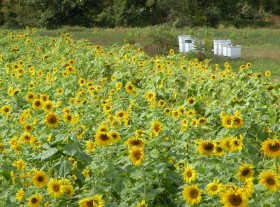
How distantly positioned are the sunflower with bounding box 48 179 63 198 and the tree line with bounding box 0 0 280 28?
2075 centimetres

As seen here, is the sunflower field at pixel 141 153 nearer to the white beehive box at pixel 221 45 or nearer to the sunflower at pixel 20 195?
the sunflower at pixel 20 195

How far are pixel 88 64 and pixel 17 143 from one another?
15.0 ft

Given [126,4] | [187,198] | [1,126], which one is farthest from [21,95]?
[126,4]

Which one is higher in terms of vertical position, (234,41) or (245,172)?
(245,172)

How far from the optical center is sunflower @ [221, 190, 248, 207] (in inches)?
85.7

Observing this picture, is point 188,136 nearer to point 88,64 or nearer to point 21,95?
point 21,95

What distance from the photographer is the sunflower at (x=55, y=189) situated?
101 inches

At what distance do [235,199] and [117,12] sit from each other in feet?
73.4

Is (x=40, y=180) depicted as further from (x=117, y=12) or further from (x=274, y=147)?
(x=117, y=12)

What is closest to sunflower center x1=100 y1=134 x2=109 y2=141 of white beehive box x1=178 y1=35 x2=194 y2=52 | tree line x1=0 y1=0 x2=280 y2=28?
white beehive box x1=178 y1=35 x2=194 y2=52

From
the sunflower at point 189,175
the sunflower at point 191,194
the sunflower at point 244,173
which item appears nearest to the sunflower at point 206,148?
the sunflower at point 189,175

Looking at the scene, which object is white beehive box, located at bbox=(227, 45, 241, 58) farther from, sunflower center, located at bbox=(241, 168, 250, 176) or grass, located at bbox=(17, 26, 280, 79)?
sunflower center, located at bbox=(241, 168, 250, 176)

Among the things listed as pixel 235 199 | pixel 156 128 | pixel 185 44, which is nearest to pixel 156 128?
pixel 156 128

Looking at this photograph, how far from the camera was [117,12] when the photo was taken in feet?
78.8
